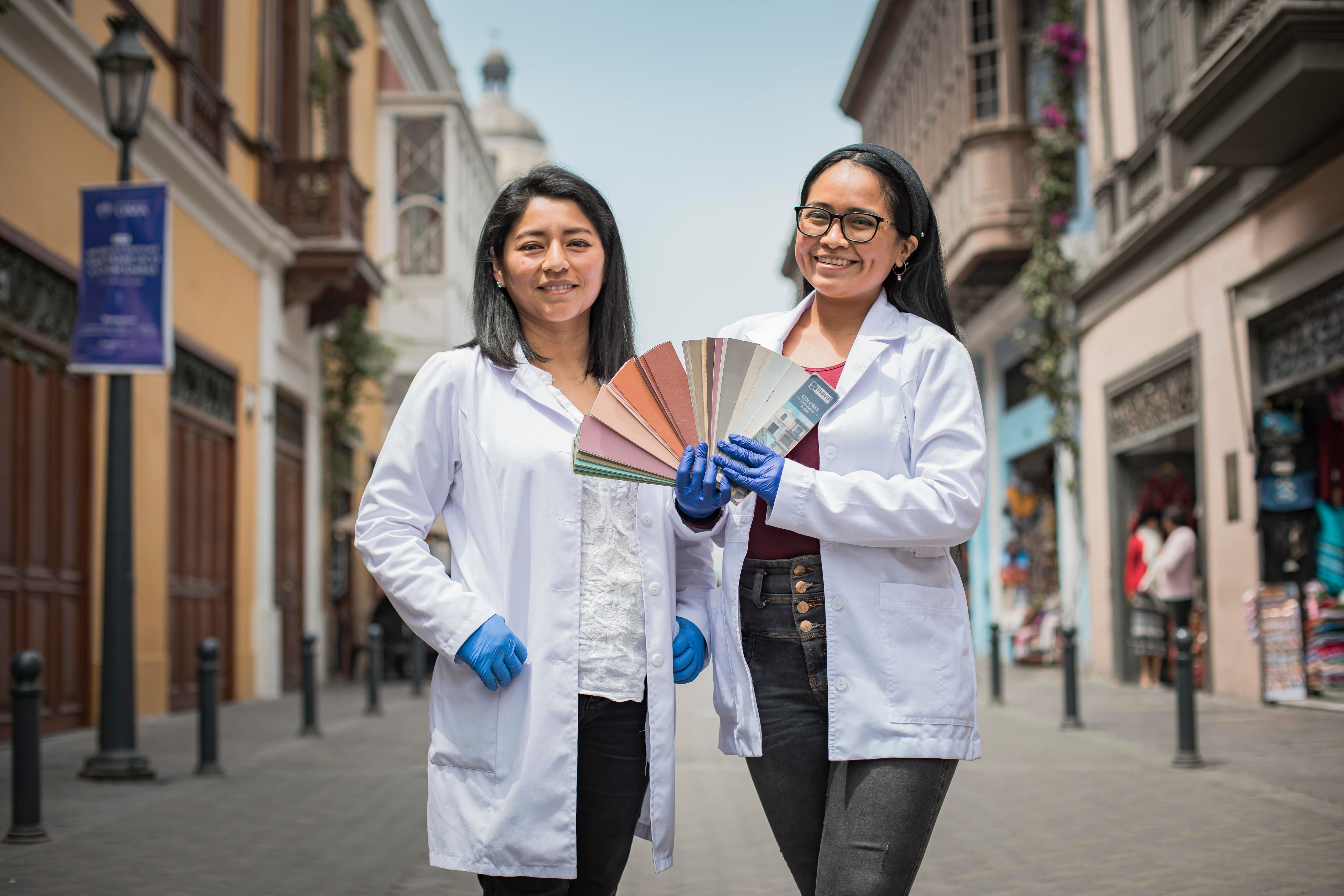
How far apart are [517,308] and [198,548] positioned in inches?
505

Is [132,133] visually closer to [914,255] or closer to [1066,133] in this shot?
[914,255]

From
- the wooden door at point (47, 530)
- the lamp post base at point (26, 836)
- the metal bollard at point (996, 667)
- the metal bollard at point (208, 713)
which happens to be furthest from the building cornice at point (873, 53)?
the lamp post base at point (26, 836)

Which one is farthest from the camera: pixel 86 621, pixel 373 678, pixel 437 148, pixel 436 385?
pixel 437 148

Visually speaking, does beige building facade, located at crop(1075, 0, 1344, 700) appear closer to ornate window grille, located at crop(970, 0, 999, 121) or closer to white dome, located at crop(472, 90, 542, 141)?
ornate window grille, located at crop(970, 0, 999, 121)

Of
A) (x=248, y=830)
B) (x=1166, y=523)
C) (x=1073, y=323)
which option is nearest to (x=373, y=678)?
(x=248, y=830)

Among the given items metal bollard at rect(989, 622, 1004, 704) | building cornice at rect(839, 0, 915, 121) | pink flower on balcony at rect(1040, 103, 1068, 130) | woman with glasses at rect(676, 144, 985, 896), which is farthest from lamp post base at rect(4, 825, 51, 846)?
building cornice at rect(839, 0, 915, 121)

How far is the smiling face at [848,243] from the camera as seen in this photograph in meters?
3.01

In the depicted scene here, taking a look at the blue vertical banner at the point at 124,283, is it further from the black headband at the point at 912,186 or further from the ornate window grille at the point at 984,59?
the ornate window grille at the point at 984,59

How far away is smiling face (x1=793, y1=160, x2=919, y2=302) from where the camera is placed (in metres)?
3.01

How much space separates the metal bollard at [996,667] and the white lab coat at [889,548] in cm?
1058

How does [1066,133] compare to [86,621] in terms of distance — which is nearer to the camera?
[86,621]

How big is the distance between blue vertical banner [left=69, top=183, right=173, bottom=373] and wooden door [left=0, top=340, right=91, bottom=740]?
76 cm

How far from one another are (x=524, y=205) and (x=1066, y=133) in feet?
53.7

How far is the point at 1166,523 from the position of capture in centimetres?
1539
